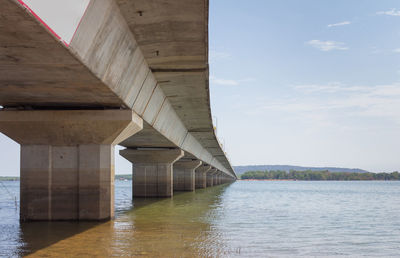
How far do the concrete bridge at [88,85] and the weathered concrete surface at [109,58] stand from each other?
33 millimetres

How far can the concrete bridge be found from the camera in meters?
9.34

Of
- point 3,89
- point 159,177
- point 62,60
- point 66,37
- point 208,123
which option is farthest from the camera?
point 159,177

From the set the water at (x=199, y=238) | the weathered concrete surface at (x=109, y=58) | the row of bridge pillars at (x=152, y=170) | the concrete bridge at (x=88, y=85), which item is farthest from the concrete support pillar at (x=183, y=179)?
the weathered concrete surface at (x=109, y=58)

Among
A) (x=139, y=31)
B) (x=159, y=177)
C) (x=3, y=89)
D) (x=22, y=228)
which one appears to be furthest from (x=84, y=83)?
(x=159, y=177)

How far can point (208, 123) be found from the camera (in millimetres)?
30266

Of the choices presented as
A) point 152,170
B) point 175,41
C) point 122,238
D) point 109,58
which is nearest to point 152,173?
point 152,170

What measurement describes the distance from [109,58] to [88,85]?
1608 mm

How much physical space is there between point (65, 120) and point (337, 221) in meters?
13.2

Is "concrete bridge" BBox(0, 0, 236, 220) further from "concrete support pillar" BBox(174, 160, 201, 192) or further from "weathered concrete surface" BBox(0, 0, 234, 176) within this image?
"concrete support pillar" BBox(174, 160, 201, 192)

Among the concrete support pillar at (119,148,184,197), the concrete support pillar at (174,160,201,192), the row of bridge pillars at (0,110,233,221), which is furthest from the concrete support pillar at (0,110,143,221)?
the concrete support pillar at (174,160,201,192)

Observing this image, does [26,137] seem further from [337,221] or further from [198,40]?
[337,221]

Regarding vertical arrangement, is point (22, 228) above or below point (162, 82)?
below

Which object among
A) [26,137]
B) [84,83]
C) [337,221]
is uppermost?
[84,83]

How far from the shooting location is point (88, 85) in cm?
1329
